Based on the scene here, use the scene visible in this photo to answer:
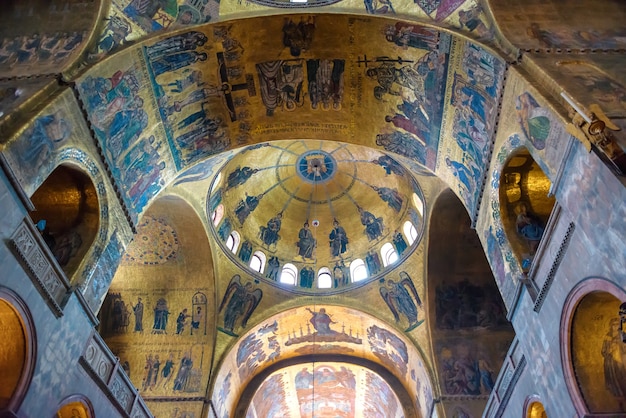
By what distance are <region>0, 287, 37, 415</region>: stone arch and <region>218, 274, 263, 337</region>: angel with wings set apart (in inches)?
405

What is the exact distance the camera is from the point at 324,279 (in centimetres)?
1989

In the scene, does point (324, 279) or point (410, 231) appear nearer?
point (410, 231)

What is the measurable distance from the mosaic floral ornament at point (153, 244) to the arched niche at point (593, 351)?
12362mm

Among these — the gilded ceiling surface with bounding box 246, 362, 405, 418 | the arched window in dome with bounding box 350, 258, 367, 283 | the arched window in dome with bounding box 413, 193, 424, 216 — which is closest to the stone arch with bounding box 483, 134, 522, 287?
the arched window in dome with bounding box 413, 193, 424, 216

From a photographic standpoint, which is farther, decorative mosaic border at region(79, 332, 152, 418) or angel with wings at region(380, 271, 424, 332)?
angel with wings at region(380, 271, 424, 332)

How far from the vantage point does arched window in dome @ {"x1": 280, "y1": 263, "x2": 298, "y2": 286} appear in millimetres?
19555

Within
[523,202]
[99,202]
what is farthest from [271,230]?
[523,202]

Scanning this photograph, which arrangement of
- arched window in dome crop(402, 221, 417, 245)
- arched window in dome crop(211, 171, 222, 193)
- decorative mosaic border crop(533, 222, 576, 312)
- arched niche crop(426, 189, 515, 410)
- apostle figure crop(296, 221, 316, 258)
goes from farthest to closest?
apostle figure crop(296, 221, 316, 258), arched window in dome crop(402, 221, 417, 245), arched window in dome crop(211, 171, 222, 193), arched niche crop(426, 189, 515, 410), decorative mosaic border crop(533, 222, 576, 312)

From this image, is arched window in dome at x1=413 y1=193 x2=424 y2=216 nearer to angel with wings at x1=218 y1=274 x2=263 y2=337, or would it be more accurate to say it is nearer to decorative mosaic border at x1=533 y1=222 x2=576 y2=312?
angel with wings at x1=218 y1=274 x2=263 y2=337

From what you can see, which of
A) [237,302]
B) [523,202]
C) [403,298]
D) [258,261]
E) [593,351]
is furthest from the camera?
[258,261]

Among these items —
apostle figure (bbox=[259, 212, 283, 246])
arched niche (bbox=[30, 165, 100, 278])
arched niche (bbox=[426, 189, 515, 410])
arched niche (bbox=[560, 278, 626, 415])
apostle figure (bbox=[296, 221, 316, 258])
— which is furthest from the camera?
apostle figure (bbox=[296, 221, 316, 258])

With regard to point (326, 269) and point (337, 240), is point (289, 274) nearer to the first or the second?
point (326, 269)

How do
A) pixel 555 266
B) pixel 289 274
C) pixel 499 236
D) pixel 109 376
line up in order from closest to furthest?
pixel 555 266
pixel 109 376
pixel 499 236
pixel 289 274

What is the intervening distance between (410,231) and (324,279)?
4022 millimetres
